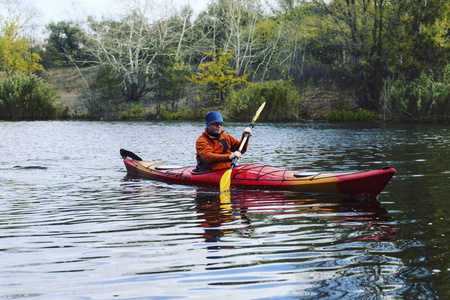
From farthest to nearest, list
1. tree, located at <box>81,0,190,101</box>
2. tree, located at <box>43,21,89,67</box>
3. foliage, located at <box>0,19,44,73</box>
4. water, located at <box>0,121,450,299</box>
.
→ tree, located at <box>43,21,89,67</box> → foliage, located at <box>0,19,44,73</box> → tree, located at <box>81,0,190,101</box> → water, located at <box>0,121,450,299</box>

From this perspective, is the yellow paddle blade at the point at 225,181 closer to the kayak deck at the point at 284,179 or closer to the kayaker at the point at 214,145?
the kayak deck at the point at 284,179

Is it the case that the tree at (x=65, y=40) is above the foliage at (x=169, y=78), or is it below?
above

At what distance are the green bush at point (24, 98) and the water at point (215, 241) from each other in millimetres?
20674

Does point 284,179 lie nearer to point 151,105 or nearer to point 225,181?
point 225,181

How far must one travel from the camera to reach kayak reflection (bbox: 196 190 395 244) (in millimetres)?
4500

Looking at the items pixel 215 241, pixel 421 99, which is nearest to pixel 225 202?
pixel 215 241

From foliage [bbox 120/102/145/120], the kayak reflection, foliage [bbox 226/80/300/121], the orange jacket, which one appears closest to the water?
the kayak reflection

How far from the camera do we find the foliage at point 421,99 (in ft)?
66.5

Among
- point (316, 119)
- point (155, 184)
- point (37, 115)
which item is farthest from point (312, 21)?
point (155, 184)

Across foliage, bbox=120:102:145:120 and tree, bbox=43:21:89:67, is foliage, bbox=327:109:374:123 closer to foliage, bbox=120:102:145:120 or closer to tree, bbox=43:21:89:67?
foliage, bbox=120:102:145:120

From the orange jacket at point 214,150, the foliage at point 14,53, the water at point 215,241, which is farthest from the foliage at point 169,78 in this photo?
the orange jacket at point 214,150

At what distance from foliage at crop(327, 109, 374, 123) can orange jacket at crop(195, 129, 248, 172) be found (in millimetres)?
17998

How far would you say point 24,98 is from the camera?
28094 millimetres

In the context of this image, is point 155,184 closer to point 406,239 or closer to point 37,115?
point 406,239
